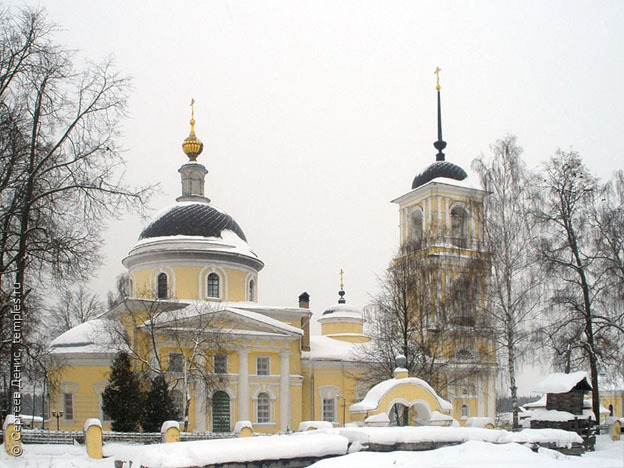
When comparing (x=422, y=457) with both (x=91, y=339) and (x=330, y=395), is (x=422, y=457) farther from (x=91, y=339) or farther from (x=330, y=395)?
(x=330, y=395)

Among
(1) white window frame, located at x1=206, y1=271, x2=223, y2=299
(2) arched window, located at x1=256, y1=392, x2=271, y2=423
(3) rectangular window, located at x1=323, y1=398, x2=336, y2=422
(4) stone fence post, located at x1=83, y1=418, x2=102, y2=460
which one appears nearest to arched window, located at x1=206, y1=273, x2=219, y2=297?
(1) white window frame, located at x1=206, y1=271, x2=223, y2=299

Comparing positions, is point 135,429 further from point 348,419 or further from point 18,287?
point 348,419

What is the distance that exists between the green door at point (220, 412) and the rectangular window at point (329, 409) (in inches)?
234

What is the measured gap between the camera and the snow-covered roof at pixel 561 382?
21172 millimetres

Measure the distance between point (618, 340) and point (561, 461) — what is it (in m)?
11.1

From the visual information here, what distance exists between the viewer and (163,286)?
34.8 m

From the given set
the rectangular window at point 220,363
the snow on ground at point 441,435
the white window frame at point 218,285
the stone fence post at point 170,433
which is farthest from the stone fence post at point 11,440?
the white window frame at point 218,285

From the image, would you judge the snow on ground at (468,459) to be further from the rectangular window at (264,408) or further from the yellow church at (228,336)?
the rectangular window at (264,408)

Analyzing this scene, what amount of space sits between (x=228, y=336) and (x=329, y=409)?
7.87 meters

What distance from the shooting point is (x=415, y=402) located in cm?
1962

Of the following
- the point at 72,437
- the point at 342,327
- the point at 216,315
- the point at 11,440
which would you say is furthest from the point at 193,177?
the point at 11,440

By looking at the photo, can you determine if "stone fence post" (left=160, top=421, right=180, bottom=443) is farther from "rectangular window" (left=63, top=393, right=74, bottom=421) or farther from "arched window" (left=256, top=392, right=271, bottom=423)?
"arched window" (left=256, top=392, right=271, bottom=423)

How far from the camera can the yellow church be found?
28.9 metres

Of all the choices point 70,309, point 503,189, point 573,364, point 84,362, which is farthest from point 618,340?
point 70,309
